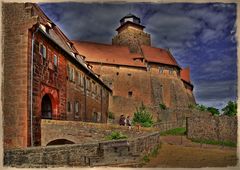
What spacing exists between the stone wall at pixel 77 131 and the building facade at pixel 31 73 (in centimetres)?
18

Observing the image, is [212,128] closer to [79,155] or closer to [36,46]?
[79,155]

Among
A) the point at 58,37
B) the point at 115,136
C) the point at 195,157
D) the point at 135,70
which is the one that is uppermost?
the point at 58,37

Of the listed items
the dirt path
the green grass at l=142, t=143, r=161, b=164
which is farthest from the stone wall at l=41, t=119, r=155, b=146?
the dirt path

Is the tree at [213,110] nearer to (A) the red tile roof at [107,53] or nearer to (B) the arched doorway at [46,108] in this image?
(A) the red tile roof at [107,53]

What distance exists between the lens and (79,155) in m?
7.61

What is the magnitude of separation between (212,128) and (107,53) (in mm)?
3280

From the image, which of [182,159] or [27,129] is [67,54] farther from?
[182,159]

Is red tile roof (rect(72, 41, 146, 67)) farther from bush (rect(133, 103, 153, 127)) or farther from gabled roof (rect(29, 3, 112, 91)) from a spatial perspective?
bush (rect(133, 103, 153, 127))

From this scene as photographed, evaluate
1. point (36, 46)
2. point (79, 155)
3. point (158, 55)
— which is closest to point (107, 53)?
point (158, 55)

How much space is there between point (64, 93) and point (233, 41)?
3.68m

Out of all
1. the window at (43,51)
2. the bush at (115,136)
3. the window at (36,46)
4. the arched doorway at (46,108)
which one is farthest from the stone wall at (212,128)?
the window at (36,46)

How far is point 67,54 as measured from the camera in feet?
28.8

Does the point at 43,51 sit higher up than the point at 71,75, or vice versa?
the point at 43,51

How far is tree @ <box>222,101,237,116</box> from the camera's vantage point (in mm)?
8125
